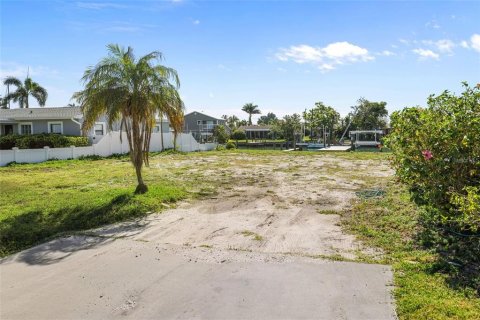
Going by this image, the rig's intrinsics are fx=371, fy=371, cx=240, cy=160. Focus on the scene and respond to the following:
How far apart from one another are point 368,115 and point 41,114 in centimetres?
5138

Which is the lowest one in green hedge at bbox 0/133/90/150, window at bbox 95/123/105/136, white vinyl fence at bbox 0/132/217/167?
white vinyl fence at bbox 0/132/217/167

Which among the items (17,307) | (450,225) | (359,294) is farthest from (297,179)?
(17,307)

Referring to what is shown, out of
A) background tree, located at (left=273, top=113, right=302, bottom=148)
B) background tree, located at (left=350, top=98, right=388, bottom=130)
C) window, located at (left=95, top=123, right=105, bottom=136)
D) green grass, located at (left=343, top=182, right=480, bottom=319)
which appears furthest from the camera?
background tree, located at (left=350, top=98, right=388, bottom=130)

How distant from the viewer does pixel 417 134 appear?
6125 millimetres

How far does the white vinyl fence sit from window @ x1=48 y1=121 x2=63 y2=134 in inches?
142

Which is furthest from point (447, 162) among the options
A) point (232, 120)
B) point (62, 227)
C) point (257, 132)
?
point (232, 120)

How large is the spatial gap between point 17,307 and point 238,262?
2974 millimetres

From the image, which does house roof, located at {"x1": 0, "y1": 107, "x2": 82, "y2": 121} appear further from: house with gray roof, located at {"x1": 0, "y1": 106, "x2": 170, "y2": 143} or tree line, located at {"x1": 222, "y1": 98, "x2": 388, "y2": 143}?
tree line, located at {"x1": 222, "y1": 98, "x2": 388, "y2": 143}

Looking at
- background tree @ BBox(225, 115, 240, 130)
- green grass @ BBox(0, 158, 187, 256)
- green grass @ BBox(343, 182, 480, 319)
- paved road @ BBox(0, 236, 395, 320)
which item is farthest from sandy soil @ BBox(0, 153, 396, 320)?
background tree @ BBox(225, 115, 240, 130)

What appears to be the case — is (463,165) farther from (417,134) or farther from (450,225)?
(450,225)

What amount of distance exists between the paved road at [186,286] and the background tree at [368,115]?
200 ft

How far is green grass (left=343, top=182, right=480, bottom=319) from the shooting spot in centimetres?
403

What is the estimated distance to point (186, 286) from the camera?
492 centimetres

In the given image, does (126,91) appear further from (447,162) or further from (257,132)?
(257,132)
